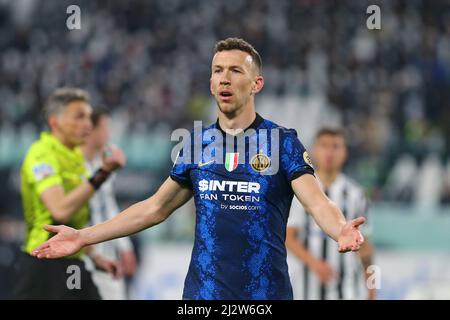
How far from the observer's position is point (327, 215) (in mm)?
4527

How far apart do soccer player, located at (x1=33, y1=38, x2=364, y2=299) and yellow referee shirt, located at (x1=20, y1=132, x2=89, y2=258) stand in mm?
1790

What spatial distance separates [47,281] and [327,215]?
2809 millimetres

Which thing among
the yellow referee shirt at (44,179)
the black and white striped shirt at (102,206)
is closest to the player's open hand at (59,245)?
the yellow referee shirt at (44,179)

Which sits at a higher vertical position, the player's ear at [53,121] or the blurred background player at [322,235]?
the player's ear at [53,121]

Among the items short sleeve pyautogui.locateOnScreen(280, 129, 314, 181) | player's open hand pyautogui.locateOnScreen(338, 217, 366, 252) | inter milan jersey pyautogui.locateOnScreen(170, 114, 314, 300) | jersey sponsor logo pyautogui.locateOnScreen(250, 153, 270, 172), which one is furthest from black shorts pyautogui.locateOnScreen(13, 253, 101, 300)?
player's open hand pyautogui.locateOnScreen(338, 217, 366, 252)

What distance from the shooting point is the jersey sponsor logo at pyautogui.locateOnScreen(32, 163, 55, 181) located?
6.64 meters

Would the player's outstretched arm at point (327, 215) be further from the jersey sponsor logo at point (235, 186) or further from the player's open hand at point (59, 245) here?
the player's open hand at point (59, 245)

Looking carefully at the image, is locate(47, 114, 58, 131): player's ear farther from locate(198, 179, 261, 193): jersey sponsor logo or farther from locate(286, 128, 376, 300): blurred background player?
locate(198, 179, 261, 193): jersey sponsor logo

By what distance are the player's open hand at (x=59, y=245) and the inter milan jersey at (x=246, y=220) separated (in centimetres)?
64

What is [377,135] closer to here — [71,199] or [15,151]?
[15,151]

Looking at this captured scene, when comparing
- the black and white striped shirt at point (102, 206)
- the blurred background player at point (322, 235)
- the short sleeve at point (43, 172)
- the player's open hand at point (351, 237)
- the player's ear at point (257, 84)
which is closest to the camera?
the player's open hand at point (351, 237)

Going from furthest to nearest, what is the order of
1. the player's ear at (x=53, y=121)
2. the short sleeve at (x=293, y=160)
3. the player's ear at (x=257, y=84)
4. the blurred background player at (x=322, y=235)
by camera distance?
1. the blurred background player at (x=322, y=235)
2. the player's ear at (x=53, y=121)
3. the player's ear at (x=257, y=84)
4. the short sleeve at (x=293, y=160)

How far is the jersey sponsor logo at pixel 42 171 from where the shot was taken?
6.64 meters
